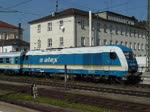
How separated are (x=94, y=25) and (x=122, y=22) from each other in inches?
548

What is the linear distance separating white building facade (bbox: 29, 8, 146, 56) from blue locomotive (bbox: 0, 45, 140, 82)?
55.2ft

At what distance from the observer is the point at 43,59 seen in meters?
39.5

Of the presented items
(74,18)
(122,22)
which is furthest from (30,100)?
(122,22)

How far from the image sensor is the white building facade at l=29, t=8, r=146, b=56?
62.6 m

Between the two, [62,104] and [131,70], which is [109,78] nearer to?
[131,70]

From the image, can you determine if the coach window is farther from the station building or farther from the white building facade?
the station building

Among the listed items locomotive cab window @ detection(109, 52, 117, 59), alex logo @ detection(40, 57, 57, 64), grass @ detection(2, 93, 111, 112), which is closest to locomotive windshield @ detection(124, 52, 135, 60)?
locomotive cab window @ detection(109, 52, 117, 59)

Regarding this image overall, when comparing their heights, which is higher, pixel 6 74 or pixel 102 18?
pixel 102 18

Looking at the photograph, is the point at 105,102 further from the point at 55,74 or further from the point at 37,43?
the point at 37,43

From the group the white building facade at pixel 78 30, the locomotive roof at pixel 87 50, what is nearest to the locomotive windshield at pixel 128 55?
the locomotive roof at pixel 87 50

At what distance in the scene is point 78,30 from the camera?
62.6 m

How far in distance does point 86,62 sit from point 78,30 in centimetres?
2962

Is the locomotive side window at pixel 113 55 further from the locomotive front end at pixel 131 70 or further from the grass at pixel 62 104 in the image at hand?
the grass at pixel 62 104

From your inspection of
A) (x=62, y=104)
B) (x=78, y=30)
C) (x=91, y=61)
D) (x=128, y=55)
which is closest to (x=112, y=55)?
(x=128, y=55)
